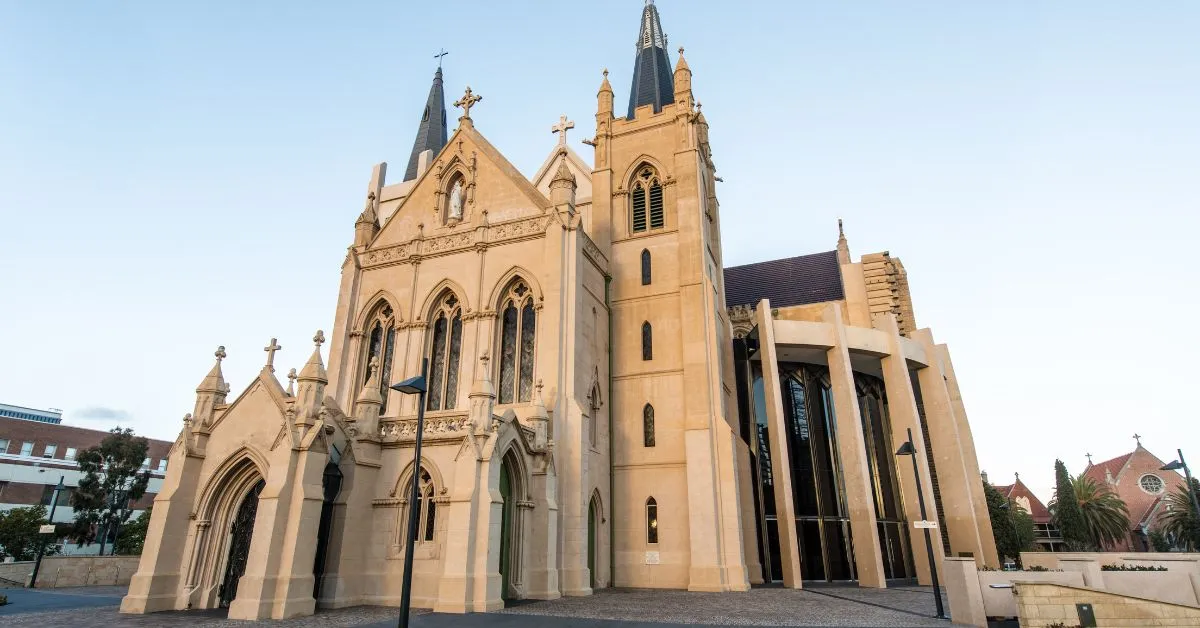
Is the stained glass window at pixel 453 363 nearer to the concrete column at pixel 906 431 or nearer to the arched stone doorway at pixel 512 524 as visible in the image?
the arched stone doorway at pixel 512 524

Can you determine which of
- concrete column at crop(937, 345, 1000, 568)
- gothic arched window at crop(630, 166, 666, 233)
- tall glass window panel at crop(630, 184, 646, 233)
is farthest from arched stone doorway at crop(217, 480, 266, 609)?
concrete column at crop(937, 345, 1000, 568)

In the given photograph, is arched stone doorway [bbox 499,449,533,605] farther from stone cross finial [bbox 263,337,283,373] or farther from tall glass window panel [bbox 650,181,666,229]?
tall glass window panel [bbox 650,181,666,229]

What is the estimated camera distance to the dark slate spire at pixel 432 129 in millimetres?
36031

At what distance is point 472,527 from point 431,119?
29.7m

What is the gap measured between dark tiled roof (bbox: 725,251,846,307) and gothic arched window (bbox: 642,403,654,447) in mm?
17302

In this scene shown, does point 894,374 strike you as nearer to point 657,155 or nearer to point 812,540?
point 812,540

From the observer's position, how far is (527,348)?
20.5 m

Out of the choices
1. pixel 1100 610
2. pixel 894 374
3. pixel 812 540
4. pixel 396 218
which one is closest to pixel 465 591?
pixel 1100 610

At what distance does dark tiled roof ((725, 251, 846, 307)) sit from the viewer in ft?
120

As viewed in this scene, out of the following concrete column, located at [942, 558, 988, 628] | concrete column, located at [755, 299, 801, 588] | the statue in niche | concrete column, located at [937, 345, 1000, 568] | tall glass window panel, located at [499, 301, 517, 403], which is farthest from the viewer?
concrete column, located at [937, 345, 1000, 568]

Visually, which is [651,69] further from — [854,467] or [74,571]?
[74,571]

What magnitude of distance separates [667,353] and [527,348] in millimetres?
5324

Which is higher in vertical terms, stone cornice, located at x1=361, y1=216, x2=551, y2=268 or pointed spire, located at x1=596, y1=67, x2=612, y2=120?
pointed spire, located at x1=596, y1=67, x2=612, y2=120

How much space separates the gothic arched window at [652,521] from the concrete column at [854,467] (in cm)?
790
